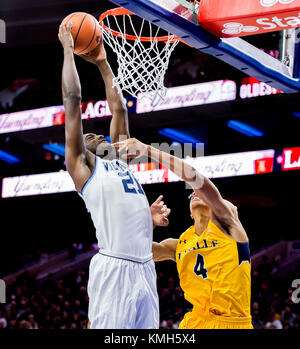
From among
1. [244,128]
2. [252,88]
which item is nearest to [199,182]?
[252,88]

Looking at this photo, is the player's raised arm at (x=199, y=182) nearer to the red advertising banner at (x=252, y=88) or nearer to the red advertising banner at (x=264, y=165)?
the red advertising banner at (x=264, y=165)

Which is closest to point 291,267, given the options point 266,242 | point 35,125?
point 266,242

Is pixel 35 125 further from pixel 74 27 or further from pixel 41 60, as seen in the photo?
pixel 74 27

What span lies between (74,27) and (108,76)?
0.46m

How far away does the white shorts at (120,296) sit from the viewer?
124 inches

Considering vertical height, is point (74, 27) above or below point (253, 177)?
above

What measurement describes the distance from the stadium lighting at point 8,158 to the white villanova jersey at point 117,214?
1261 centimetres

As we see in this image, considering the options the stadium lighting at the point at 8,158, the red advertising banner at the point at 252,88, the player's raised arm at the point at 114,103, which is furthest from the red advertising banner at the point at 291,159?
the stadium lighting at the point at 8,158

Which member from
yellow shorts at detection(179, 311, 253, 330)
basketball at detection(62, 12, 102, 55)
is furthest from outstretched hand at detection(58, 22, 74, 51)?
yellow shorts at detection(179, 311, 253, 330)

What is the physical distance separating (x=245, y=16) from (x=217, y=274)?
1.74 metres

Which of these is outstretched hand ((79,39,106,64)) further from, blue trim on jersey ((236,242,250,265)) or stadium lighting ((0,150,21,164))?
stadium lighting ((0,150,21,164))

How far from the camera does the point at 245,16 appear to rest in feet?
12.6

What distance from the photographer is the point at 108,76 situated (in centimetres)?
402

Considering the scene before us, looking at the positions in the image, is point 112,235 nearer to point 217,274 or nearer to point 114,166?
point 114,166
